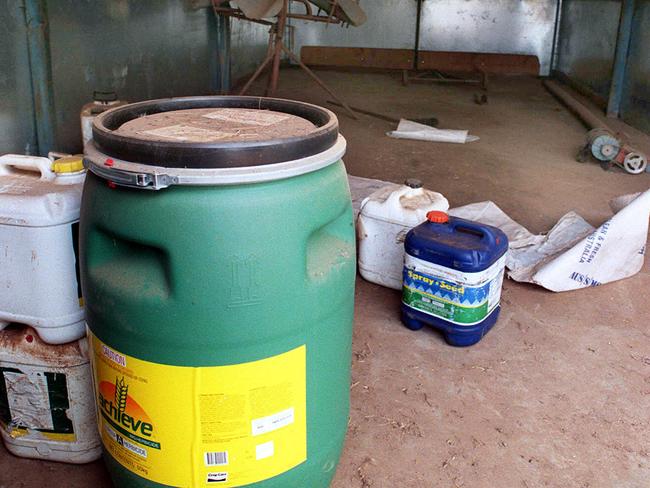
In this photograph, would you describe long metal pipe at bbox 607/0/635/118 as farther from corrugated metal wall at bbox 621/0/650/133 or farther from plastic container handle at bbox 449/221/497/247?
plastic container handle at bbox 449/221/497/247

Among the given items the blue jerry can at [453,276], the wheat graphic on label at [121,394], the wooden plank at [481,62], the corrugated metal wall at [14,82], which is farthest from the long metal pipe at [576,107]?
the wheat graphic on label at [121,394]

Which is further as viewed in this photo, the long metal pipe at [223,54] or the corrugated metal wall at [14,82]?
the long metal pipe at [223,54]

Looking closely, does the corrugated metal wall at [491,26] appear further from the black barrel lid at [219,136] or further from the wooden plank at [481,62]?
the black barrel lid at [219,136]

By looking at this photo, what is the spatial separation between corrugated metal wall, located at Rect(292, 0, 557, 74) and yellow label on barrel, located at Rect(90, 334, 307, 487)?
25.3 feet

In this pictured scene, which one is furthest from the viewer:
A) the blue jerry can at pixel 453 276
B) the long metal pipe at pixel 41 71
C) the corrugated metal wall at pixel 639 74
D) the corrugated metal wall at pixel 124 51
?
the corrugated metal wall at pixel 639 74

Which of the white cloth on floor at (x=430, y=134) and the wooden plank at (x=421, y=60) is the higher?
the wooden plank at (x=421, y=60)

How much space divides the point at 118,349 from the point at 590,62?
666cm

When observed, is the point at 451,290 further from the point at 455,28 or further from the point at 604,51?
Answer: the point at 455,28

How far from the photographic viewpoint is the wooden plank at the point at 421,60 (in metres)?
7.98

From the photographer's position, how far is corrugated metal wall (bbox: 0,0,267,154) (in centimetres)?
255

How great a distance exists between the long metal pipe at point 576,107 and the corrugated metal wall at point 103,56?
2.96m

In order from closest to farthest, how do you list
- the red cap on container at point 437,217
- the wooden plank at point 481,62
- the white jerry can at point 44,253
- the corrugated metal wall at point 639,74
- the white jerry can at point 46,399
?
the white jerry can at point 44,253 → the white jerry can at point 46,399 → the red cap on container at point 437,217 → the corrugated metal wall at point 639,74 → the wooden plank at point 481,62

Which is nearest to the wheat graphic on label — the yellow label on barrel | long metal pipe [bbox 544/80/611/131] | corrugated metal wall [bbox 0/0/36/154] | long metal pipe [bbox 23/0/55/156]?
the yellow label on barrel

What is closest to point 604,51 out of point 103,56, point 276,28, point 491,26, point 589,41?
point 589,41
